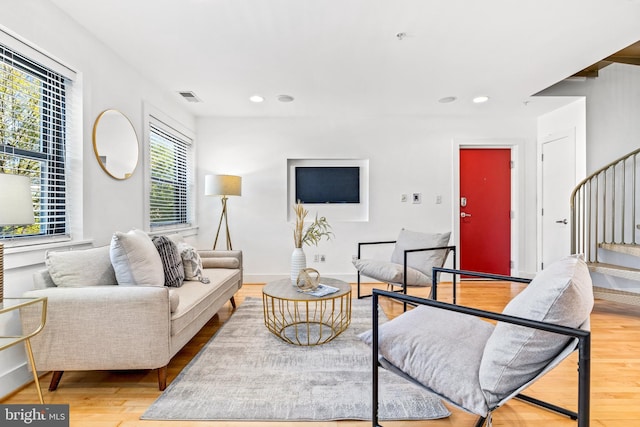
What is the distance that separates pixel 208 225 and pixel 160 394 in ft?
9.03

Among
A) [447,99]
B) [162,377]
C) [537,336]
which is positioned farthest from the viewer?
[447,99]

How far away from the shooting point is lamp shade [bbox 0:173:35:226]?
4.14 feet

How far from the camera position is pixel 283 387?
5.64 ft

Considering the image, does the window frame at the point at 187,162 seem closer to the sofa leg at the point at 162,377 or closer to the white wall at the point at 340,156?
the white wall at the point at 340,156

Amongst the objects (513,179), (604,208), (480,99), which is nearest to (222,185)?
(480,99)

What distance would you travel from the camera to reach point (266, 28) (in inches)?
85.1

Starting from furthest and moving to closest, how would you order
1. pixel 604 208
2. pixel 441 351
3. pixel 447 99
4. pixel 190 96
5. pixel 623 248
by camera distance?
1. pixel 447 99
2. pixel 190 96
3. pixel 604 208
4. pixel 623 248
5. pixel 441 351

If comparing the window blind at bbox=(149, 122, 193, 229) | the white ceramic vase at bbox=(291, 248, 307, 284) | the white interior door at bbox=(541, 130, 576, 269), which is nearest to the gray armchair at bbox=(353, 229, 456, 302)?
the white ceramic vase at bbox=(291, 248, 307, 284)

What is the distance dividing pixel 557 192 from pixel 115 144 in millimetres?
4983

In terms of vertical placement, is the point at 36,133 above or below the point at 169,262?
above

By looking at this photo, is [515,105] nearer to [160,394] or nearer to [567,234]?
[567,234]

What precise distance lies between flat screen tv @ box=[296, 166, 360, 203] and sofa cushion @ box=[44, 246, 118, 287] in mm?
2634

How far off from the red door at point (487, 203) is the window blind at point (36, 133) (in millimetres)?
4457

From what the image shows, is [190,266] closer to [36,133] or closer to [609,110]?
[36,133]
